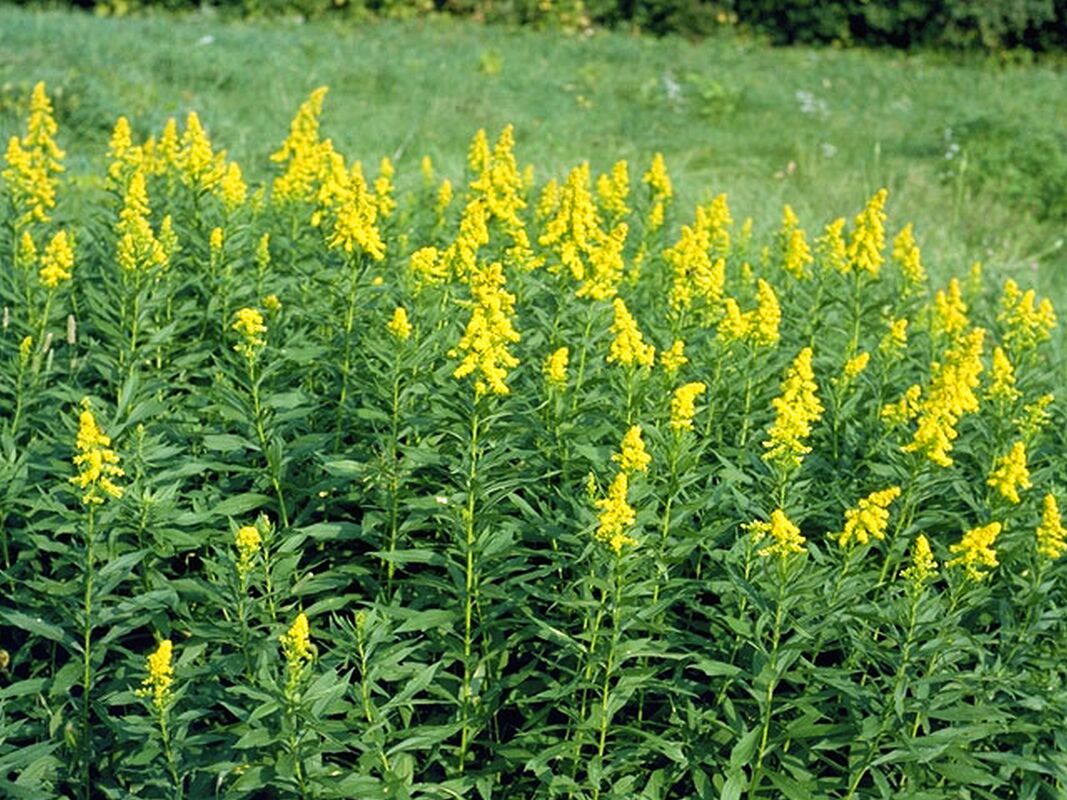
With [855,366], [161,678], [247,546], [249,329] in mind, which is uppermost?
[249,329]

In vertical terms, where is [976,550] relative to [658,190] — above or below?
below

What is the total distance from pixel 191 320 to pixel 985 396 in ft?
7.49

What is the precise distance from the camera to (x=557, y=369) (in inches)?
146

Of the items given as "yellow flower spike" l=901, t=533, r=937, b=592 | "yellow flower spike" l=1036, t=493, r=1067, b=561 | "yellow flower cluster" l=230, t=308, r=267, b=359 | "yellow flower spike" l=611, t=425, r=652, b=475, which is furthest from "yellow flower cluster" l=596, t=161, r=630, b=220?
"yellow flower spike" l=901, t=533, r=937, b=592

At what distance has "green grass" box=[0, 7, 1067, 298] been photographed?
9.09m

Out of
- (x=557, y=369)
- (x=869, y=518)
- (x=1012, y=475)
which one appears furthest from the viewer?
(x=557, y=369)

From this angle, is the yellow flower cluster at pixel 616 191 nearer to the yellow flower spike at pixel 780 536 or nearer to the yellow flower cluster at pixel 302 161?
the yellow flower cluster at pixel 302 161

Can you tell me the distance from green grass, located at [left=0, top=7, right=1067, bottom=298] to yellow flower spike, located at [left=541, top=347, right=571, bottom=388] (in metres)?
3.97

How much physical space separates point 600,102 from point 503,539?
927 centimetres

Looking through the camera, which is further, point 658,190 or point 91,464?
point 658,190

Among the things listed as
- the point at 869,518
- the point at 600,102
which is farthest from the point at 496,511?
the point at 600,102

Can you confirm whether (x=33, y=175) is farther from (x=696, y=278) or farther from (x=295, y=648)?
(x=295, y=648)

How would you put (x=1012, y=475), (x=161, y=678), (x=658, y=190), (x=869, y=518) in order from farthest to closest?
1. (x=658, y=190)
2. (x=1012, y=475)
3. (x=869, y=518)
4. (x=161, y=678)

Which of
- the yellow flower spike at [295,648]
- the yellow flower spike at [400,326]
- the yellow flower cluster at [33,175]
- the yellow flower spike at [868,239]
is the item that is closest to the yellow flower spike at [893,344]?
the yellow flower spike at [868,239]
